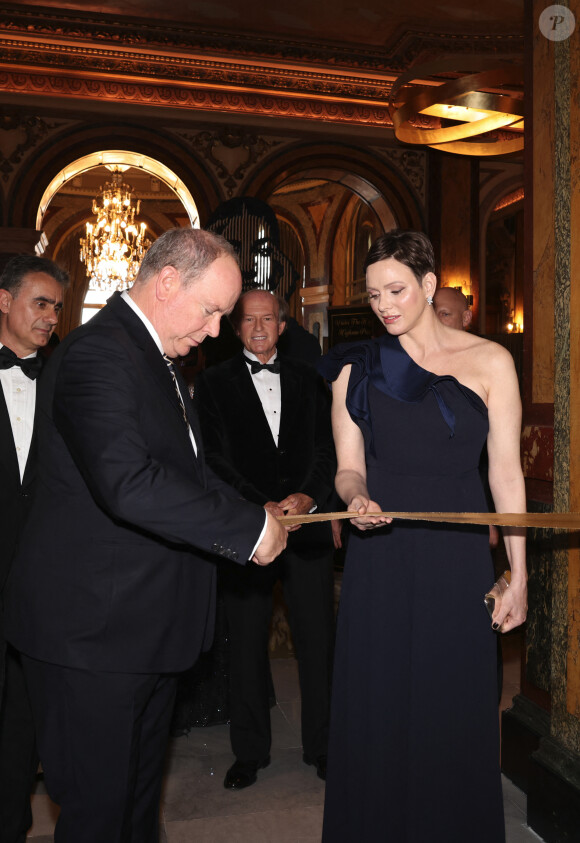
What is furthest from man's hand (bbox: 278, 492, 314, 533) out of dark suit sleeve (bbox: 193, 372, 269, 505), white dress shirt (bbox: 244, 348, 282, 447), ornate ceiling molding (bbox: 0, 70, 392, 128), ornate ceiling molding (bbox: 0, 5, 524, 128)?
ornate ceiling molding (bbox: 0, 70, 392, 128)

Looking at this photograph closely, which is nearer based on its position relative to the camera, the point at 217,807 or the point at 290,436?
the point at 217,807

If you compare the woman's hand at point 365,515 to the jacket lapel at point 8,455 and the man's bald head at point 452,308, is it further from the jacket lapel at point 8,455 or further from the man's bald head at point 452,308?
the man's bald head at point 452,308

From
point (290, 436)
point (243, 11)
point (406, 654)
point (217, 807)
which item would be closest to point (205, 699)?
point (217, 807)

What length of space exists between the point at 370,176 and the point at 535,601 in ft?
25.9

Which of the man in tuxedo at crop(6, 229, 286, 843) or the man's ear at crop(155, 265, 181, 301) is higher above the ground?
the man's ear at crop(155, 265, 181, 301)

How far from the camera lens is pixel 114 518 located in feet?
6.39

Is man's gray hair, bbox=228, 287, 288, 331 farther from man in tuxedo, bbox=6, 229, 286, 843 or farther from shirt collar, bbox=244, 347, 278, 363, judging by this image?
man in tuxedo, bbox=6, 229, 286, 843

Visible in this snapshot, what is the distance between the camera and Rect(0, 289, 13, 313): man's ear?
3018 millimetres

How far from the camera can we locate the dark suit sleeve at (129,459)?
182 centimetres

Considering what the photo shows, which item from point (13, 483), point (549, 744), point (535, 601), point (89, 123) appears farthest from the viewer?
point (89, 123)

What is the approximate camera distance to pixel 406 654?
2328 mm

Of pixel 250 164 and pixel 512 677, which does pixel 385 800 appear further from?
pixel 250 164

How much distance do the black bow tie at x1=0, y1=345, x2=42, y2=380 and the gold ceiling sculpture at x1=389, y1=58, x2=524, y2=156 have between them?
520 cm

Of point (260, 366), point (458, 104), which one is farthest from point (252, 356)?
point (458, 104)
